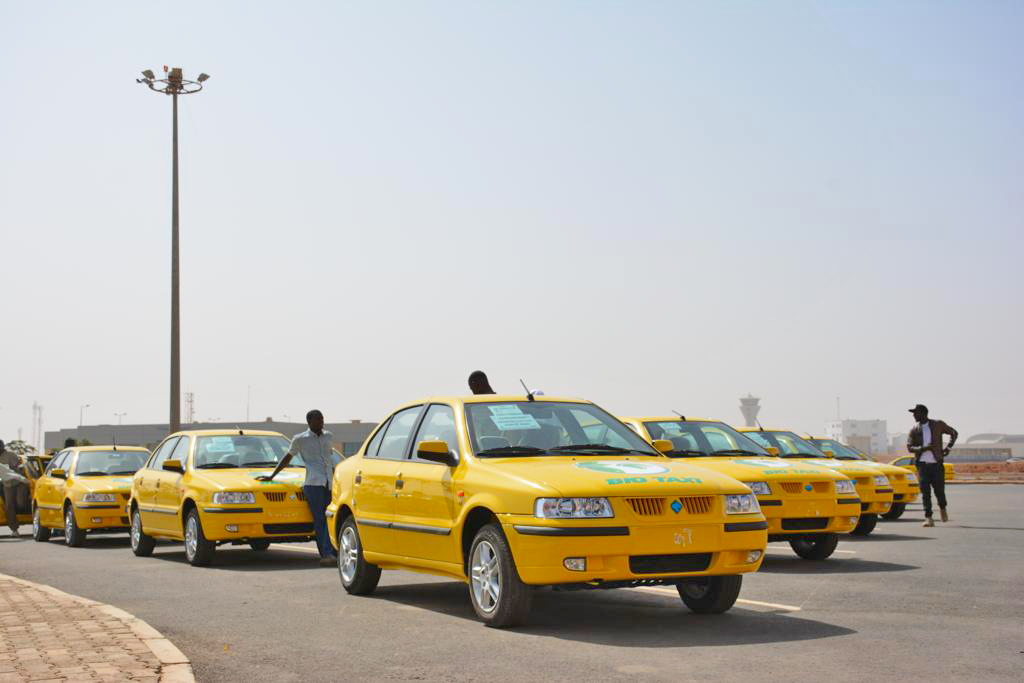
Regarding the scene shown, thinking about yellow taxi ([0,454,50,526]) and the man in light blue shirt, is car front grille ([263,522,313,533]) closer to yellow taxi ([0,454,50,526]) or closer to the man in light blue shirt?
the man in light blue shirt

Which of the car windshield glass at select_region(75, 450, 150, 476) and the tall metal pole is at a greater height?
the tall metal pole

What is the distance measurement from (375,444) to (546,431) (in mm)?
2250

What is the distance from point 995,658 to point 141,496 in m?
12.9

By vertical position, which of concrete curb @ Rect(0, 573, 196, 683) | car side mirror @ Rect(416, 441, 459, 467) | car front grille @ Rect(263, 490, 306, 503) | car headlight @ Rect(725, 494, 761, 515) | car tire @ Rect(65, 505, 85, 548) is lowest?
car tire @ Rect(65, 505, 85, 548)

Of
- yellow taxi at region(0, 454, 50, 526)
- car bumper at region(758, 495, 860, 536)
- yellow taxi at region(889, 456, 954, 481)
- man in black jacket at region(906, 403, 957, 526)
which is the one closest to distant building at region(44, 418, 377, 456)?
yellow taxi at region(889, 456, 954, 481)

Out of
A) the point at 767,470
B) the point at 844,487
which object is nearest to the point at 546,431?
the point at 767,470

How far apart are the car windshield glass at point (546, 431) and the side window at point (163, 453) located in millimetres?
8486

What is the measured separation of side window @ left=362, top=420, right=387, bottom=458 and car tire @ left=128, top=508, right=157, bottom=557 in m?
6.79

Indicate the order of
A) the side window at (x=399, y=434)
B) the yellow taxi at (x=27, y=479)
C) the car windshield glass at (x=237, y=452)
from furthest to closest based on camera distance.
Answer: the yellow taxi at (x=27, y=479), the car windshield glass at (x=237, y=452), the side window at (x=399, y=434)

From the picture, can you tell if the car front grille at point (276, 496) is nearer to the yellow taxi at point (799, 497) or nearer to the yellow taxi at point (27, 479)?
the yellow taxi at point (799, 497)

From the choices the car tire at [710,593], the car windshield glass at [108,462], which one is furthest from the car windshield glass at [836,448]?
the car tire at [710,593]

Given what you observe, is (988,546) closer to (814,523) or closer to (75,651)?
(814,523)

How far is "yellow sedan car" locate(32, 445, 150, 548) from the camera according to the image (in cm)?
2011

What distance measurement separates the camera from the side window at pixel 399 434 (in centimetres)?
1138
